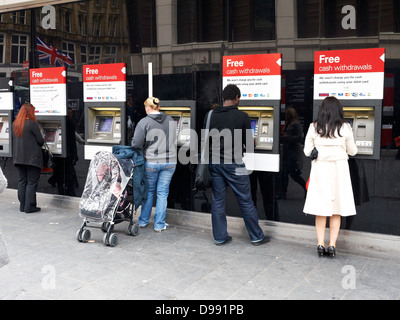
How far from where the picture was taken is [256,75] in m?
5.70

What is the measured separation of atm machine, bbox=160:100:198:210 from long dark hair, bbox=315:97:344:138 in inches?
74.2

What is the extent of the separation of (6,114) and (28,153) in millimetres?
1507

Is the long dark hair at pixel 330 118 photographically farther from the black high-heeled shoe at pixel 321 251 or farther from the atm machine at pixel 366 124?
the black high-heeled shoe at pixel 321 251

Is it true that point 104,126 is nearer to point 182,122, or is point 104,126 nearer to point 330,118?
point 182,122

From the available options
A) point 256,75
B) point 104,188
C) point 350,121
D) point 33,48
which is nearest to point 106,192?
point 104,188

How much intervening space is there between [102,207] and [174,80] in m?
2.10

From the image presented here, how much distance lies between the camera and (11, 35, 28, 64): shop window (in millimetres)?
7801

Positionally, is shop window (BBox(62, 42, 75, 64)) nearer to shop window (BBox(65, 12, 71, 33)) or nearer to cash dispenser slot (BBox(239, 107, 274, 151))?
shop window (BBox(65, 12, 71, 33))

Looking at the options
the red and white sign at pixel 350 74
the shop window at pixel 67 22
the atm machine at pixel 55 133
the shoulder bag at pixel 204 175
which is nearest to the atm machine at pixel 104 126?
the atm machine at pixel 55 133

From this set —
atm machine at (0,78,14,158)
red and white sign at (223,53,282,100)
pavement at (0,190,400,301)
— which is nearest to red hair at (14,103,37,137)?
atm machine at (0,78,14,158)

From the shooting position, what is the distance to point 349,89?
517cm

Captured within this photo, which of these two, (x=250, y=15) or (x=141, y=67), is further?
(x=141, y=67)
